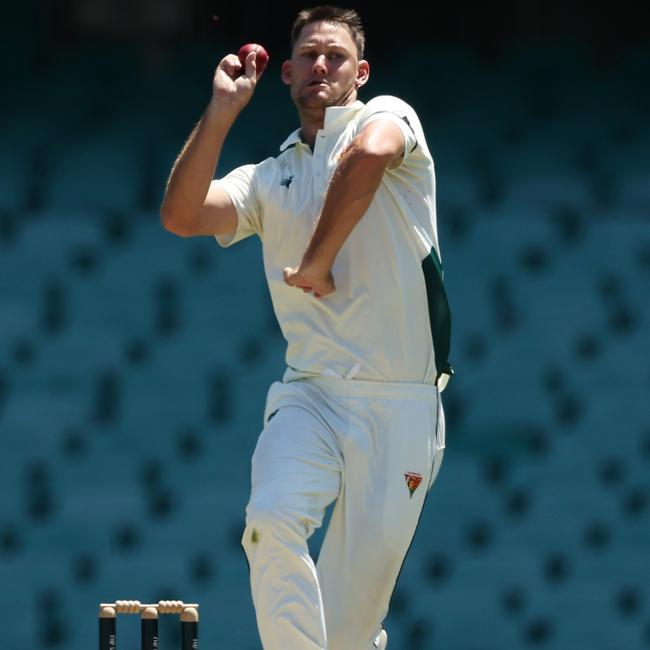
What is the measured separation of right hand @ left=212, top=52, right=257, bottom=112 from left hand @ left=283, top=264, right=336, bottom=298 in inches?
16.7

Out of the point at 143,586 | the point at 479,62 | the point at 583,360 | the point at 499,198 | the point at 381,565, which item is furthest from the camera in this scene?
the point at 479,62

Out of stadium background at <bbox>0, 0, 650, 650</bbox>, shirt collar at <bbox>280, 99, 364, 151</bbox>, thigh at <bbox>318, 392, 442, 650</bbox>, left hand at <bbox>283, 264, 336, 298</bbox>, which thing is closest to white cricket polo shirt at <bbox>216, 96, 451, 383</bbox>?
shirt collar at <bbox>280, 99, 364, 151</bbox>

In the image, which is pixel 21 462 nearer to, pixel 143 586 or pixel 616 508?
A: pixel 143 586

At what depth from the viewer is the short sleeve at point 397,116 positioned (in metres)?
3.67

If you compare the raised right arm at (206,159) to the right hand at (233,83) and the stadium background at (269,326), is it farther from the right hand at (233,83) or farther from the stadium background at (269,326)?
the stadium background at (269,326)

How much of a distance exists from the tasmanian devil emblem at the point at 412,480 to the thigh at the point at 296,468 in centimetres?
16

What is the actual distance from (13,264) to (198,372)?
105 cm

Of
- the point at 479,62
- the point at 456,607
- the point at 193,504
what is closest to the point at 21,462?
the point at 193,504

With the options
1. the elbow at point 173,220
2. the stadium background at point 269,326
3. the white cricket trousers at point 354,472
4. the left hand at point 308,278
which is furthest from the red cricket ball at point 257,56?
the stadium background at point 269,326

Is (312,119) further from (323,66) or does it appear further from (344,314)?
(344,314)

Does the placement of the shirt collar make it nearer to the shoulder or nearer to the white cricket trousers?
the shoulder

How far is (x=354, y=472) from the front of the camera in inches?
148

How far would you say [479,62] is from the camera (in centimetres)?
879

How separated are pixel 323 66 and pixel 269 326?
3626mm
